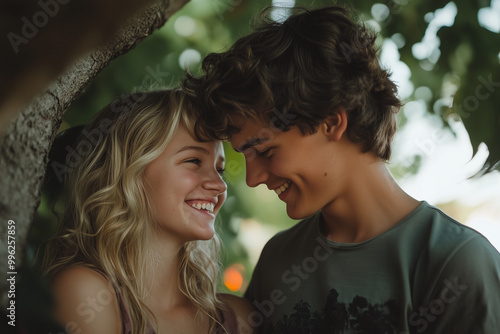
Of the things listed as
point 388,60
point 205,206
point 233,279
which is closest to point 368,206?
point 205,206

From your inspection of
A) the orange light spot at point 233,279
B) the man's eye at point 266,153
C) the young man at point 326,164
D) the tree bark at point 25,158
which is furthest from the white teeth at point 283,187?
the orange light spot at point 233,279

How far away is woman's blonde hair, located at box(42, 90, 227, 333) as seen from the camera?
1.90 meters

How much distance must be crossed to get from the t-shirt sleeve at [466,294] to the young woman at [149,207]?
0.76 metres

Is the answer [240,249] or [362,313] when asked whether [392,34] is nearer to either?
[362,313]

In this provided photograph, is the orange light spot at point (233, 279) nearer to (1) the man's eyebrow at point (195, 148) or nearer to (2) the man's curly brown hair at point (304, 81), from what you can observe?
(1) the man's eyebrow at point (195, 148)

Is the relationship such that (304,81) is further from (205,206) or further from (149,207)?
(149,207)

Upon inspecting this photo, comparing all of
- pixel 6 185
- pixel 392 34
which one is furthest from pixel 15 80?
pixel 392 34

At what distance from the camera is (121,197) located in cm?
197

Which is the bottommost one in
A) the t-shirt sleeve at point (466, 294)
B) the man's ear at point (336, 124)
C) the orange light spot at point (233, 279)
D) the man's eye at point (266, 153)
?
the orange light spot at point (233, 279)

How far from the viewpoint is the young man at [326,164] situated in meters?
1.65

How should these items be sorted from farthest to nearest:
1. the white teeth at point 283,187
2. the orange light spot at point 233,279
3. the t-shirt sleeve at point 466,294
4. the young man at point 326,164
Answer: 1. the orange light spot at point 233,279
2. the white teeth at point 283,187
3. the young man at point 326,164
4. the t-shirt sleeve at point 466,294

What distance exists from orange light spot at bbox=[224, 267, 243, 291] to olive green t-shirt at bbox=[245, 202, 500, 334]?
1.30m

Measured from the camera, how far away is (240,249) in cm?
304

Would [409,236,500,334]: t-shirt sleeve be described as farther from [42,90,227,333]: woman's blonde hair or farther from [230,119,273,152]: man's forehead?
[42,90,227,333]: woman's blonde hair
